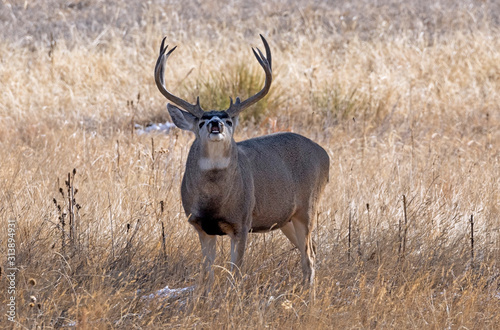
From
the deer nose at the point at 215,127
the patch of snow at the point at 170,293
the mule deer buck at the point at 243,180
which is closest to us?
the deer nose at the point at 215,127

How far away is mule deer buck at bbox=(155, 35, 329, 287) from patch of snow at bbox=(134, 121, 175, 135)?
4.59 meters

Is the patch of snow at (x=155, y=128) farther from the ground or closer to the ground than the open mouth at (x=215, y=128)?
closer to the ground

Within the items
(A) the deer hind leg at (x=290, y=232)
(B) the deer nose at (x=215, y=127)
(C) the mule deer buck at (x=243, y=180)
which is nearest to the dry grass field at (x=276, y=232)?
(A) the deer hind leg at (x=290, y=232)

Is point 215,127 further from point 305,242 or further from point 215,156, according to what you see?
point 305,242

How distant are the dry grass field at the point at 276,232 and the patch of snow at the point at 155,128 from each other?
0.23 meters

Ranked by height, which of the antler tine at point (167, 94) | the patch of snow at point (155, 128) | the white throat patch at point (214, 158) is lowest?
the patch of snow at point (155, 128)

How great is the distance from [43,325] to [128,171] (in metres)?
3.21

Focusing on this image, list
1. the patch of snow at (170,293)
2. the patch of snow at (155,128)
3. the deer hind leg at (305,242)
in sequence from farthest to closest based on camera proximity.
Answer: the patch of snow at (155,128)
the deer hind leg at (305,242)
the patch of snow at (170,293)

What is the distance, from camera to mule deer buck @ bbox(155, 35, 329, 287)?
16.1 ft

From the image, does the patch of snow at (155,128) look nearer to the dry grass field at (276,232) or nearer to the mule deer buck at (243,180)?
the dry grass field at (276,232)

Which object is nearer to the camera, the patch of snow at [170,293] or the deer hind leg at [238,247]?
the patch of snow at [170,293]

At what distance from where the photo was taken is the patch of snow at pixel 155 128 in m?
10.3

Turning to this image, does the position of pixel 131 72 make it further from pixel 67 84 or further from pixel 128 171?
pixel 128 171

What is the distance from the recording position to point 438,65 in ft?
46.1
